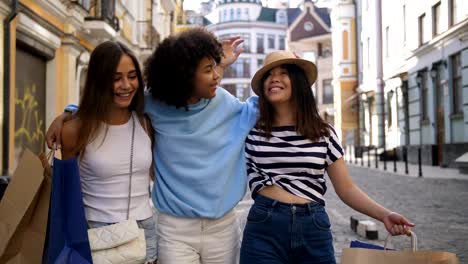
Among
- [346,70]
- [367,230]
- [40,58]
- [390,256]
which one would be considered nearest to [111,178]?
[390,256]

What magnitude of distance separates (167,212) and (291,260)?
622 millimetres

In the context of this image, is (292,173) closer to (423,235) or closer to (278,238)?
(278,238)

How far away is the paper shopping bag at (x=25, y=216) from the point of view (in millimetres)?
2613

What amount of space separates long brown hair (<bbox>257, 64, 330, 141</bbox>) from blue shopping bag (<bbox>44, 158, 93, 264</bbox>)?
0.91 m

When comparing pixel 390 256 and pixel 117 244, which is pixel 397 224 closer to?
pixel 390 256

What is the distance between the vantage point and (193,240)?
283 centimetres

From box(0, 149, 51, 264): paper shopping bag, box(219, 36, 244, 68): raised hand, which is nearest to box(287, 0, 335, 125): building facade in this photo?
box(219, 36, 244, 68): raised hand

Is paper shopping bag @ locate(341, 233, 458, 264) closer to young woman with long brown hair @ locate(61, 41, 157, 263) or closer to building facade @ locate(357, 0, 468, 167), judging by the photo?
young woman with long brown hair @ locate(61, 41, 157, 263)

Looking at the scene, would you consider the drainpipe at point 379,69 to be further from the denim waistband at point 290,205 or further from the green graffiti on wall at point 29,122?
the denim waistband at point 290,205

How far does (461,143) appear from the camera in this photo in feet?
64.5

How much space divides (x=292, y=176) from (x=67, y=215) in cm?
101

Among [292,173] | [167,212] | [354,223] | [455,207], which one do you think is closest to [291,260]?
[292,173]

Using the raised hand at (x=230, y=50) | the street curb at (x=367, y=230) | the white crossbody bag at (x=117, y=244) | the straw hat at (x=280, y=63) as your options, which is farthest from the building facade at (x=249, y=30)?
the white crossbody bag at (x=117, y=244)

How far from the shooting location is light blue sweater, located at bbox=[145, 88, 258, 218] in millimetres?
2832
